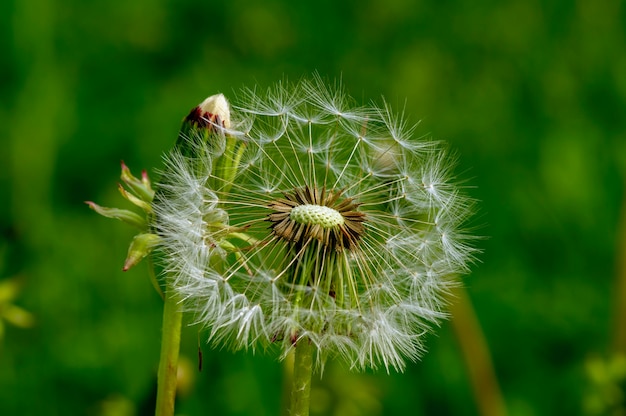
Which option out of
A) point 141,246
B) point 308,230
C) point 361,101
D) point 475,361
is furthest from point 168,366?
point 361,101

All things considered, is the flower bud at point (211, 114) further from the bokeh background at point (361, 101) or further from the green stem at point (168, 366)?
the bokeh background at point (361, 101)

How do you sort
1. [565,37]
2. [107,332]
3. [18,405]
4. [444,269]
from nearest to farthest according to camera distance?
1. [444,269]
2. [18,405]
3. [107,332]
4. [565,37]

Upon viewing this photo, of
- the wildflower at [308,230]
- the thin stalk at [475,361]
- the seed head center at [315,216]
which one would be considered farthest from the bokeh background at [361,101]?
the seed head center at [315,216]

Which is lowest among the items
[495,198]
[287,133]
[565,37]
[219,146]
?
[219,146]

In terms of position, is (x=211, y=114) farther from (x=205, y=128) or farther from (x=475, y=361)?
(x=475, y=361)

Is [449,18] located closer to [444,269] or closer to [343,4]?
[343,4]

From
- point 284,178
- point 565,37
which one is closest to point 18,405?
point 284,178
